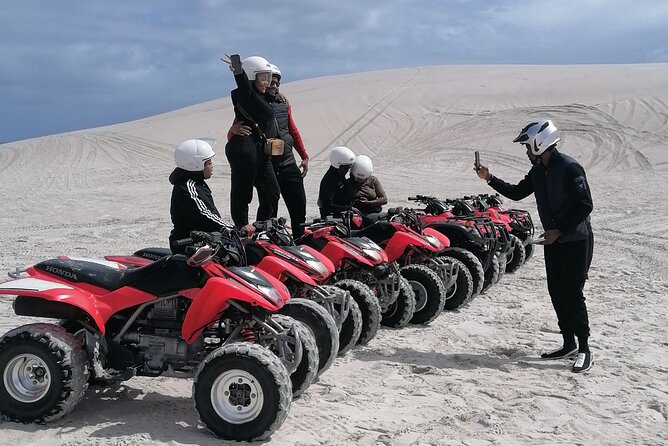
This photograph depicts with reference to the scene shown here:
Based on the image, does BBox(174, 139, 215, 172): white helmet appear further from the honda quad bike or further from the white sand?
the honda quad bike

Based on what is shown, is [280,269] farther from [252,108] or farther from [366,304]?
[252,108]

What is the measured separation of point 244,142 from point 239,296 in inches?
107

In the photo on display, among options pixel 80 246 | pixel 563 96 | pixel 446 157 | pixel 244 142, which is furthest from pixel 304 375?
pixel 563 96

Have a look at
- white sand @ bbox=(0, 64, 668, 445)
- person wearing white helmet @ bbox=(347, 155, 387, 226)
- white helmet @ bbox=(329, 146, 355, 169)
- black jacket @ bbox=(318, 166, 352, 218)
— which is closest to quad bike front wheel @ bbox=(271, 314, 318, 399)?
white sand @ bbox=(0, 64, 668, 445)

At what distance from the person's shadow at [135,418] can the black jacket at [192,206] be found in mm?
1092

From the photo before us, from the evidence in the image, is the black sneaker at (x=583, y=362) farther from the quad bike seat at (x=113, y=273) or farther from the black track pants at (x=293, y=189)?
the quad bike seat at (x=113, y=273)

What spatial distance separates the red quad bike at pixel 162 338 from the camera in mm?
4664

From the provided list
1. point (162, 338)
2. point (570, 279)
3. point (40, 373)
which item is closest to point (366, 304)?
point (570, 279)

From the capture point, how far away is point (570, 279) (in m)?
6.70

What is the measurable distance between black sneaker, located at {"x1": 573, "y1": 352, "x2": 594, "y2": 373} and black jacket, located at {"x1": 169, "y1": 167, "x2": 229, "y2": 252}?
3.04m

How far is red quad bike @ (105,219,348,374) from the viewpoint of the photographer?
18.3 ft

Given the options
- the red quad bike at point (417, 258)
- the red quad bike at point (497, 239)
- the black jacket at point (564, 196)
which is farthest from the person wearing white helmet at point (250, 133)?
the red quad bike at point (497, 239)

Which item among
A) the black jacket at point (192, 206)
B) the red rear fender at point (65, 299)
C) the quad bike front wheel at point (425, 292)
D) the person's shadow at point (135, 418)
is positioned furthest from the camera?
the quad bike front wheel at point (425, 292)

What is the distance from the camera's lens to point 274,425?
4.62m
